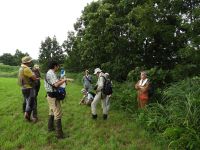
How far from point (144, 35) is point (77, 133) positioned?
7.77 m

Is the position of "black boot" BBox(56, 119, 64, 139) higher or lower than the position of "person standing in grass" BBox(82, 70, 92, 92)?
lower

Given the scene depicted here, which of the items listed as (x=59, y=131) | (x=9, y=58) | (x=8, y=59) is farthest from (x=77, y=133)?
(x=9, y=58)

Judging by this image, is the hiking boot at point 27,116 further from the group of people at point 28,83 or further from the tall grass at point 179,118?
the tall grass at point 179,118

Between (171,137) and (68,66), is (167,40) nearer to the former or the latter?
(171,137)

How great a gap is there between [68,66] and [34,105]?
3513 centimetres

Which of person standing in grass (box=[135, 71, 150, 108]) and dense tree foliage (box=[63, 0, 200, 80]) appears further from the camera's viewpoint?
dense tree foliage (box=[63, 0, 200, 80])

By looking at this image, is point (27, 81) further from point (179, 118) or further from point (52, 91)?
point (179, 118)

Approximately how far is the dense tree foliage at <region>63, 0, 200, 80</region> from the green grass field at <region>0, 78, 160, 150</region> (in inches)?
165

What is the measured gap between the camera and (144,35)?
16.6 meters

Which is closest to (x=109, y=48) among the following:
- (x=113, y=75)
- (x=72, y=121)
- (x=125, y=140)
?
(x=113, y=75)

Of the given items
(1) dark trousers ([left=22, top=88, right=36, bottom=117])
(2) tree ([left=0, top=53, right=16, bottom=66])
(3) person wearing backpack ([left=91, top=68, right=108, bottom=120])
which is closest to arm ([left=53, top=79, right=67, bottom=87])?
(1) dark trousers ([left=22, top=88, right=36, bottom=117])

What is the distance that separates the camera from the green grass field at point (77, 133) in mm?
9333

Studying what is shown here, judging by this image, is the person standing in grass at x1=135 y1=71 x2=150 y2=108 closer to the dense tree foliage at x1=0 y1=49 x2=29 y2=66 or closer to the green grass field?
the green grass field

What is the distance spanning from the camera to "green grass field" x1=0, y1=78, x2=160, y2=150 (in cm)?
933
